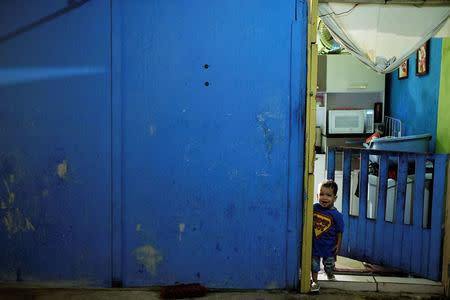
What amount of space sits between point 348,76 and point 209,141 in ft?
12.8

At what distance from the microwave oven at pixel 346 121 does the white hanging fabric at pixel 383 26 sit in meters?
2.98

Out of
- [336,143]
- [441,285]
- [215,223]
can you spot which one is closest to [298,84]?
[215,223]

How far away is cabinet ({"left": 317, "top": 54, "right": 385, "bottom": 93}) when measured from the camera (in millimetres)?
6312

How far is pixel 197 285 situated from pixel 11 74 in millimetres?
2256

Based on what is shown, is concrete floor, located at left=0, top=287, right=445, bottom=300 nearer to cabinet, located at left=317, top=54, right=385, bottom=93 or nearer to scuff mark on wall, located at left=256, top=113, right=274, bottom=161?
scuff mark on wall, located at left=256, top=113, right=274, bottom=161

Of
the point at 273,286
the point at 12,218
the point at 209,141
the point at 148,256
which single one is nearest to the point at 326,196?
the point at 273,286

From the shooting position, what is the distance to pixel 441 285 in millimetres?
3365

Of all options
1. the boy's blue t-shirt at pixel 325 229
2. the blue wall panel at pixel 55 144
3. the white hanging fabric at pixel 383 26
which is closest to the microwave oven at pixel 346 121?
the white hanging fabric at pixel 383 26

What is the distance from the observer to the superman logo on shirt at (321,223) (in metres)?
3.36

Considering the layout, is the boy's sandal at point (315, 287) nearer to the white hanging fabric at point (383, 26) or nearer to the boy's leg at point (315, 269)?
the boy's leg at point (315, 269)

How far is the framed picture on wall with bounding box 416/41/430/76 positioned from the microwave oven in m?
1.43

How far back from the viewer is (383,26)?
3223 mm

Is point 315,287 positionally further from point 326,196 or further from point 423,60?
point 423,60

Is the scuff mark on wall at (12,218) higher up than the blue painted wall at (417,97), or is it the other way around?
Answer: the blue painted wall at (417,97)
